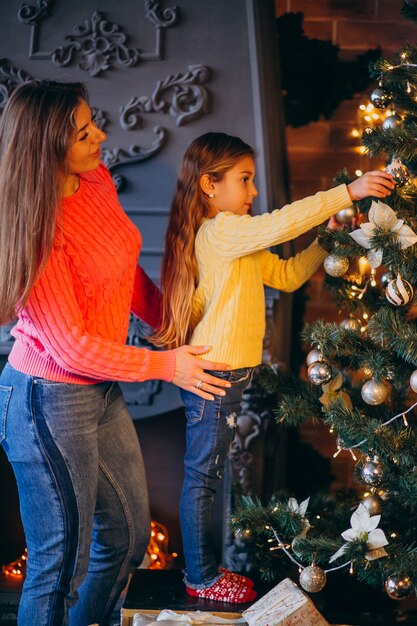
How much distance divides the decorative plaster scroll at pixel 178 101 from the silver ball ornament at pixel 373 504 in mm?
1146

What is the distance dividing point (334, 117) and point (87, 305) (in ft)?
4.22

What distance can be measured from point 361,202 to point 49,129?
78cm

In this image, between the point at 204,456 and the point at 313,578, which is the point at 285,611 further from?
the point at 204,456

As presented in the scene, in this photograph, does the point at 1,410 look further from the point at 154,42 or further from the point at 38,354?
the point at 154,42

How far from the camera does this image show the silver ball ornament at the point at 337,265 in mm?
1784

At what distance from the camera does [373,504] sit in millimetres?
1828

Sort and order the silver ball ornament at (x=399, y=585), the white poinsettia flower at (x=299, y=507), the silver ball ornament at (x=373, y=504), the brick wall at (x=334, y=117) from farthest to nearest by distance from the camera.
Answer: the brick wall at (x=334, y=117), the white poinsettia flower at (x=299, y=507), the silver ball ornament at (x=373, y=504), the silver ball ornament at (x=399, y=585)

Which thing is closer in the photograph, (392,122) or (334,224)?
(392,122)

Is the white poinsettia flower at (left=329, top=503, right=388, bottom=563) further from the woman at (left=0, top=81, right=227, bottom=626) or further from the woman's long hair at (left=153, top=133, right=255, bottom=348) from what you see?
the woman's long hair at (left=153, top=133, right=255, bottom=348)

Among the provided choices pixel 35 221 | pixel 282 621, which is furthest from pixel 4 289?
pixel 282 621

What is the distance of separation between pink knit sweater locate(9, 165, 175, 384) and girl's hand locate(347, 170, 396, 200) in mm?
521

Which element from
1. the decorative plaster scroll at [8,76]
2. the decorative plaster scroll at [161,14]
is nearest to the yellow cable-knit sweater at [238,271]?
the decorative plaster scroll at [161,14]

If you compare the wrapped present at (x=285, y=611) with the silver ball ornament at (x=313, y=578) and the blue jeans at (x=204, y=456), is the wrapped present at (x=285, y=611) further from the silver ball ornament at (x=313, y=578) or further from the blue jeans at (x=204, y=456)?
the blue jeans at (x=204, y=456)

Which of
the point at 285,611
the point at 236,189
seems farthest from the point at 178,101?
the point at 285,611
